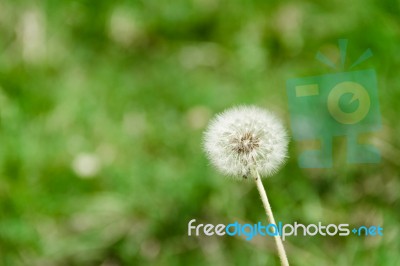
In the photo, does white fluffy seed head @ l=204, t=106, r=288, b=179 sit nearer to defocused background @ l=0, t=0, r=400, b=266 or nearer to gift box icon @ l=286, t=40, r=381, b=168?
defocused background @ l=0, t=0, r=400, b=266

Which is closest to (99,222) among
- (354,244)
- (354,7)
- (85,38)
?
(354,244)

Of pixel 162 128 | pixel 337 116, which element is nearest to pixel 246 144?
pixel 337 116

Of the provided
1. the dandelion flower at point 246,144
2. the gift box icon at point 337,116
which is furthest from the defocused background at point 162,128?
the dandelion flower at point 246,144

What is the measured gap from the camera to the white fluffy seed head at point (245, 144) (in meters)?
0.90

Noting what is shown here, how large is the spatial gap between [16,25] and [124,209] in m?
0.93

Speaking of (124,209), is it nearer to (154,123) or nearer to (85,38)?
(154,123)

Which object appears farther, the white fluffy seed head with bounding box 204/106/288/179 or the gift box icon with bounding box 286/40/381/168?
the gift box icon with bounding box 286/40/381/168

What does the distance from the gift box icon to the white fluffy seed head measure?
2.52ft

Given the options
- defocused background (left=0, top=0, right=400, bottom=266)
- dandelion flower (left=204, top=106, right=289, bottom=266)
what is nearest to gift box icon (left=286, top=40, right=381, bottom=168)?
defocused background (left=0, top=0, right=400, bottom=266)

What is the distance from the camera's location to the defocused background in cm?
162

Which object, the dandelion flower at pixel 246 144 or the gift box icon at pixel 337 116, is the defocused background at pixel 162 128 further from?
the dandelion flower at pixel 246 144

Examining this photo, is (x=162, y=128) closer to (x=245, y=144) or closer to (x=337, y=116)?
(x=337, y=116)

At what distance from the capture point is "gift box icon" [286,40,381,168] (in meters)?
1.72

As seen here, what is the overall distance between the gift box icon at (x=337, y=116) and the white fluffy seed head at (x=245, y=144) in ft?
2.52
